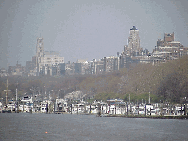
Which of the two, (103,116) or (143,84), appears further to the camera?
(143,84)

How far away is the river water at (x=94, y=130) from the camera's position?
106 meters

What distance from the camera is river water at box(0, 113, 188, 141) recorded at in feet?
347

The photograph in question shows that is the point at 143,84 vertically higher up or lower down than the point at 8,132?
higher up

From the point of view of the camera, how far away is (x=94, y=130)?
11738 cm

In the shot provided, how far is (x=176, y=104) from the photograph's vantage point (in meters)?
160

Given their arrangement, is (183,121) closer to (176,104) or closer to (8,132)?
(176,104)

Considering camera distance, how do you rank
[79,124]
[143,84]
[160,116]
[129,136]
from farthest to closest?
[143,84] < [160,116] < [79,124] < [129,136]

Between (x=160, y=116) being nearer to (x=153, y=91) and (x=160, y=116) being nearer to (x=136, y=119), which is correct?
(x=136, y=119)

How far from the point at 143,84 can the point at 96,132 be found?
81092 mm

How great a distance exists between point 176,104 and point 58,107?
39.2 m

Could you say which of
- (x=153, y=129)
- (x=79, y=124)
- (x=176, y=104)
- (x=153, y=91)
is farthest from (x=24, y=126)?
(x=153, y=91)

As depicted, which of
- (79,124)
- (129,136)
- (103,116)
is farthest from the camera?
(103,116)

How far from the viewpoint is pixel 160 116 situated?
14400 cm

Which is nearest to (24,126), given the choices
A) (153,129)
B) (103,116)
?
(153,129)
